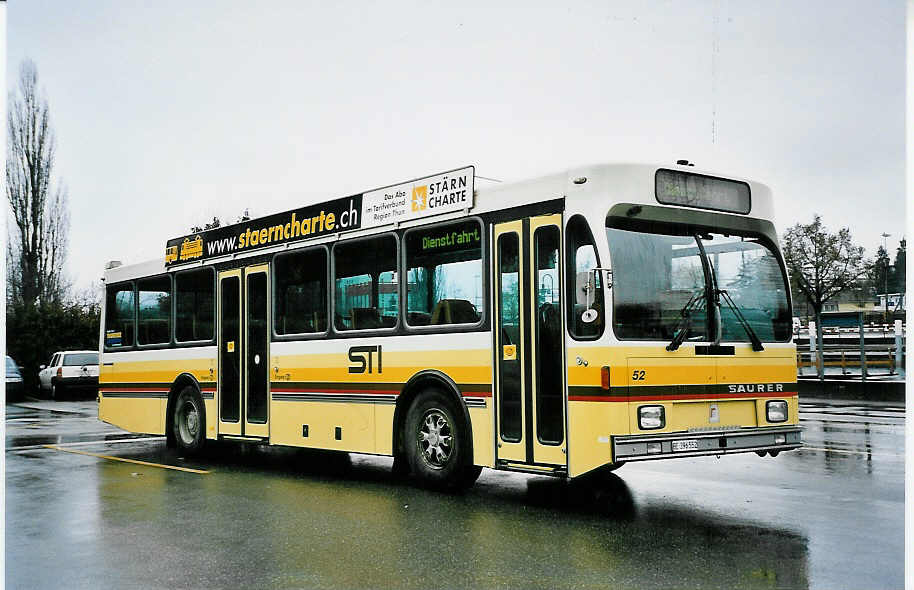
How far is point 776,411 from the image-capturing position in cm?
891

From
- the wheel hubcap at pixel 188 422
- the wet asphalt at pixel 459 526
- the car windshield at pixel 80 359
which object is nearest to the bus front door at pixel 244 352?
the wet asphalt at pixel 459 526

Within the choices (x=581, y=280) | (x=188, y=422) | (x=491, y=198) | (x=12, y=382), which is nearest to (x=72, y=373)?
(x=12, y=382)

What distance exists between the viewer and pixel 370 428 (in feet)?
34.8

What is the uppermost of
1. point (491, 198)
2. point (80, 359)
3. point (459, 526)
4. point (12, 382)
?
point (491, 198)

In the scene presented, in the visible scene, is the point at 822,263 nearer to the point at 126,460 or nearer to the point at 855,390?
the point at 855,390

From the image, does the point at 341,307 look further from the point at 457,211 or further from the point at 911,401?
the point at 911,401

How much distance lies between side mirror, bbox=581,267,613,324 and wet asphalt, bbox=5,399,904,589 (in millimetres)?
1688

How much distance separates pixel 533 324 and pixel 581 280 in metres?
0.86

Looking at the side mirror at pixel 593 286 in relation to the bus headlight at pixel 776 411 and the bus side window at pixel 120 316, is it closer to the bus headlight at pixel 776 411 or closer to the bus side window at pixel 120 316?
the bus headlight at pixel 776 411

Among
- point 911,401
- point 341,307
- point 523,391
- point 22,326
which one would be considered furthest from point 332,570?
point 22,326

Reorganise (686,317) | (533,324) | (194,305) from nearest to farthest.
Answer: (686,317), (533,324), (194,305)

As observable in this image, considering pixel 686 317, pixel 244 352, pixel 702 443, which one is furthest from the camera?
pixel 244 352

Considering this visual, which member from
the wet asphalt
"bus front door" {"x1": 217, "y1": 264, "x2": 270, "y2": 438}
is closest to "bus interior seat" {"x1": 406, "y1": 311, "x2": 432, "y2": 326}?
the wet asphalt

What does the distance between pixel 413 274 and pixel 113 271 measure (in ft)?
24.8
